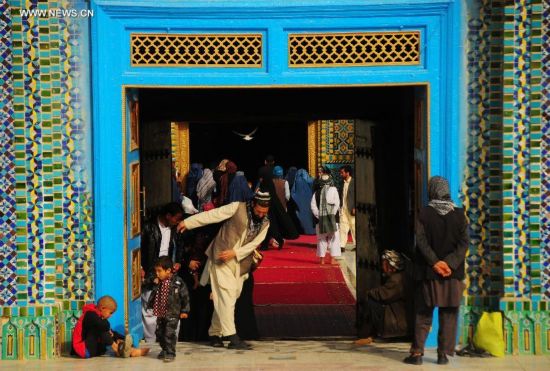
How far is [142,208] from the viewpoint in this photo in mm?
10570

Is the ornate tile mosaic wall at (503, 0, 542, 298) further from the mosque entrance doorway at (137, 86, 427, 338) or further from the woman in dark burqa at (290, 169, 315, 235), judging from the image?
the woman in dark burqa at (290, 169, 315, 235)

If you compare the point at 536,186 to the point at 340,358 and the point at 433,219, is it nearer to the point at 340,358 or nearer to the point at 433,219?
the point at 433,219

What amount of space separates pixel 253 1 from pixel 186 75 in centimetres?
72

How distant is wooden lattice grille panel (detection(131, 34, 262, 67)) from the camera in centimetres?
951

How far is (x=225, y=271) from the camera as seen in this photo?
9.86 metres

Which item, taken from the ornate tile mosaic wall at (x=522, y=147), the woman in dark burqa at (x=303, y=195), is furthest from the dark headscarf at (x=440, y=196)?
the woman in dark burqa at (x=303, y=195)

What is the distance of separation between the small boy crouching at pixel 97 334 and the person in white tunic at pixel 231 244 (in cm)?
80

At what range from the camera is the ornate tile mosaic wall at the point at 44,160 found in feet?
30.6

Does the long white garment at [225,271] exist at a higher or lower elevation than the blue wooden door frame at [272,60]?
lower

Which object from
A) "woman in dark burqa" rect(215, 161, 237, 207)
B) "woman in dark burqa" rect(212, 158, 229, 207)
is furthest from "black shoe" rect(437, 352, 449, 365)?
"woman in dark burqa" rect(212, 158, 229, 207)

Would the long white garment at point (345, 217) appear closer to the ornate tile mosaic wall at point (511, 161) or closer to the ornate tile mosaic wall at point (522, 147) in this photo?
the ornate tile mosaic wall at point (511, 161)

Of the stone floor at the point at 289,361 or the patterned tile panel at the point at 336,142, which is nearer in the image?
the stone floor at the point at 289,361

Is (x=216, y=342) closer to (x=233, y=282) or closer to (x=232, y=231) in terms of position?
(x=233, y=282)
